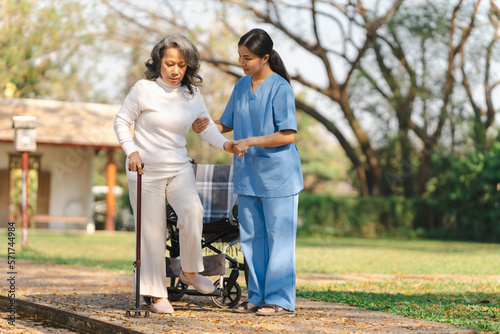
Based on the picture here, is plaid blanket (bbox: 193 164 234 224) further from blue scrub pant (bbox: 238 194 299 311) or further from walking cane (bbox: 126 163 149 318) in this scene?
walking cane (bbox: 126 163 149 318)

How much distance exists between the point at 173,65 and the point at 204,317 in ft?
5.84

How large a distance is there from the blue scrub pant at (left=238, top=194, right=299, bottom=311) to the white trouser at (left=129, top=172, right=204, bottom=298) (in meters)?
0.36

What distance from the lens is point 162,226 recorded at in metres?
5.13

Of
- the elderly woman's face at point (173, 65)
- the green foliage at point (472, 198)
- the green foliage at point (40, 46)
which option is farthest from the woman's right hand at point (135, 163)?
the green foliage at point (40, 46)

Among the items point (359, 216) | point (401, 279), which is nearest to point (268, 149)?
point (401, 279)

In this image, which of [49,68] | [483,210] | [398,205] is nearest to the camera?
[483,210]

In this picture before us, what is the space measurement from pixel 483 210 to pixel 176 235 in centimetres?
1676

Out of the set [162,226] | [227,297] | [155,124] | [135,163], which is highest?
[155,124]

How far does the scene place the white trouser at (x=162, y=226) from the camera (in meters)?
5.06

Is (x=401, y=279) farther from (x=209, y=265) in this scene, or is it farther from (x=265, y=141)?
(x=265, y=141)

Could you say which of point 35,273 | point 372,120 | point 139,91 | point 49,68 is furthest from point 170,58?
point 49,68

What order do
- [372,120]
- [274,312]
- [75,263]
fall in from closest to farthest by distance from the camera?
[274,312], [75,263], [372,120]

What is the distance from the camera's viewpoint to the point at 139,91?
5039mm

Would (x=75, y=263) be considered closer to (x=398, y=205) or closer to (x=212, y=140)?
(x=212, y=140)
